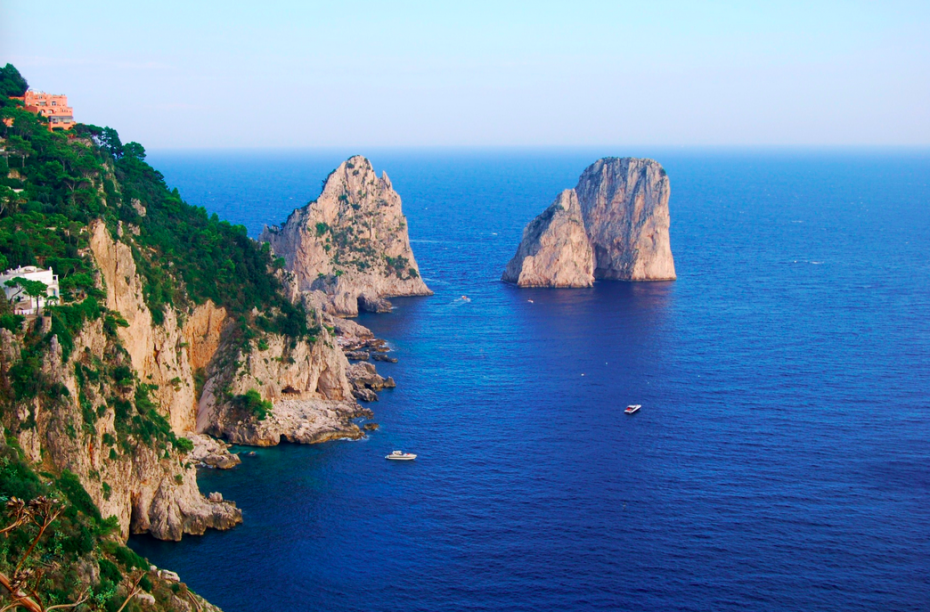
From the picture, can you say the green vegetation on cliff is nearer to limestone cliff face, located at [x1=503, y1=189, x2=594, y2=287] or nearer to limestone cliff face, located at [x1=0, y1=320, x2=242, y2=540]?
limestone cliff face, located at [x1=0, y1=320, x2=242, y2=540]

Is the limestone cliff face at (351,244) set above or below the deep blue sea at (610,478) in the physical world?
above

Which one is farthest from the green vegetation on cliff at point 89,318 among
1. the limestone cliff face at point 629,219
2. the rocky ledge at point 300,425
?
the limestone cliff face at point 629,219

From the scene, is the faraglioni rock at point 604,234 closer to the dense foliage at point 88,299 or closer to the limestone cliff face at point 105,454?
the dense foliage at point 88,299

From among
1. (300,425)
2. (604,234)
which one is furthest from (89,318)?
(604,234)

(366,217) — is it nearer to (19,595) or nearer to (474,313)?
(474,313)

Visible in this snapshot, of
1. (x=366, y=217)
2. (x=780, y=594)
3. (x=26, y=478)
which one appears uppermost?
(x=366, y=217)

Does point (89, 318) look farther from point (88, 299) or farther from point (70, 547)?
point (70, 547)

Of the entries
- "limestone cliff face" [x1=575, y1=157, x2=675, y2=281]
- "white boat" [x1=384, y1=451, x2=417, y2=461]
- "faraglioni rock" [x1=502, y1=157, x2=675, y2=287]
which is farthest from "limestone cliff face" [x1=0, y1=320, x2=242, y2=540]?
"limestone cliff face" [x1=575, y1=157, x2=675, y2=281]

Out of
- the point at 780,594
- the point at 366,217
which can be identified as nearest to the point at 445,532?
the point at 780,594
